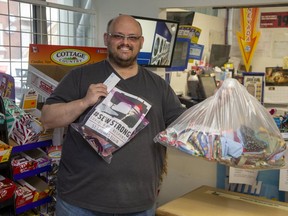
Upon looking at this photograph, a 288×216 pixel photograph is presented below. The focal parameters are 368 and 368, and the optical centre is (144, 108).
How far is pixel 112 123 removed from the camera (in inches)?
54.0

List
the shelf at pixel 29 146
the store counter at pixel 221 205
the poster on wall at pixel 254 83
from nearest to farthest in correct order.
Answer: the store counter at pixel 221 205, the shelf at pixel 29 146, the poster on wall at pixel 254 83

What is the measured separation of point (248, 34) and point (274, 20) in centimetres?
28

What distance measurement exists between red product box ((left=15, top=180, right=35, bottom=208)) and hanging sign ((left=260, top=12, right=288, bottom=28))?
2919 mm

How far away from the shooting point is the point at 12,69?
204 cm

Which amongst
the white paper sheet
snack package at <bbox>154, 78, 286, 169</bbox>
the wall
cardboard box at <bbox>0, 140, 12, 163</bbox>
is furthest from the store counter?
the wall

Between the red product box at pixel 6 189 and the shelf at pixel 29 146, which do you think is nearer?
the red product box at pixel 6 189

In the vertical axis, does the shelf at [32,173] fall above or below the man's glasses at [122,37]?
below

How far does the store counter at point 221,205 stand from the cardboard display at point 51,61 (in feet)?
2.79

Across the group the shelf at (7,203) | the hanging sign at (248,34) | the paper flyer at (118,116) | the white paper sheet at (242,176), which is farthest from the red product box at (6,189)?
the hanging sign at (248,34)

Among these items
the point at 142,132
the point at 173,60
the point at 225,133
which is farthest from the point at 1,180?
the point at 173,60

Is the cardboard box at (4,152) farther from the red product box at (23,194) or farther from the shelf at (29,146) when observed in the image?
the red product box at (23,194)

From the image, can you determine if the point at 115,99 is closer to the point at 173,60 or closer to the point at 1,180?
the point at 1,180

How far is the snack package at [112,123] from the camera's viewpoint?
4.49 ft

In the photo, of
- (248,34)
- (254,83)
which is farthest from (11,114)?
(248,34)
